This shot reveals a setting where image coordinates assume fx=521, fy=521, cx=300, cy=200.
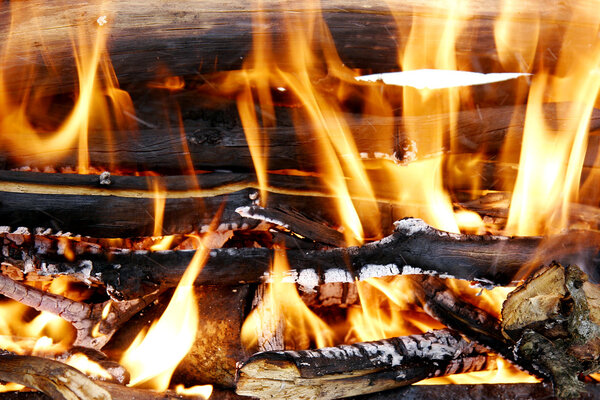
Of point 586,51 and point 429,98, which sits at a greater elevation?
point 586,51

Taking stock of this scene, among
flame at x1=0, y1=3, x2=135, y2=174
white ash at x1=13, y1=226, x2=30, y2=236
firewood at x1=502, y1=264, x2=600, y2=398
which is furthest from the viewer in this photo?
flame at x1=0, y1=3, x2=135, y2=174

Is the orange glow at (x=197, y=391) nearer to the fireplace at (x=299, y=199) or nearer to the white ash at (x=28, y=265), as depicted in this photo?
the fireplace at (x=299, y=199)

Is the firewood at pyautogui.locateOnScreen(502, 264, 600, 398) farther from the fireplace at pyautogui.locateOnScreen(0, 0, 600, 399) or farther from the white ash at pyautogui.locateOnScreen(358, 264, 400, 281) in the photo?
the white ash at pyautogui.locateOnScreen(358, 264, 400, 281)

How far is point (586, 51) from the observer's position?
264 centimetres

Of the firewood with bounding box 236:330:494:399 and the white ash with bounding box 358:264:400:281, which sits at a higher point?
the white ash with bounding box 358:264:400:281

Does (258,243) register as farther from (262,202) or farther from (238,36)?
(238,36)

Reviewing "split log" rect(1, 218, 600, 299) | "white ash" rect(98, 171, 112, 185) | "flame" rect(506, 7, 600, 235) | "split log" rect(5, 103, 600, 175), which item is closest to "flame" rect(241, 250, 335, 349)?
"split log" rect(1, 218, 600, 299)

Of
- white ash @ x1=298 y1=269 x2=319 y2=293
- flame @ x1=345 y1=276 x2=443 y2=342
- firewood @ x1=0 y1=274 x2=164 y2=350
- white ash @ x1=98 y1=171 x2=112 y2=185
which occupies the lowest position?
flame @ x1=345 y1=276 x2=443 y2=342

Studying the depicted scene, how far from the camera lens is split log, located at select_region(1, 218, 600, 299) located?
1.97 meters

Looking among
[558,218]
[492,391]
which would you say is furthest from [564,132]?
[492,391]

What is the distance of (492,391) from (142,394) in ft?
4.30

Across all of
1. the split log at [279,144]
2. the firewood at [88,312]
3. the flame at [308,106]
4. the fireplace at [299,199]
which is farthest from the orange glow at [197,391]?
the split log at [279,144]

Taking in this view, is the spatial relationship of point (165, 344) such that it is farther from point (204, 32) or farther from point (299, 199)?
point (204, 32)

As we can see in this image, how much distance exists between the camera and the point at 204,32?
2.27m
